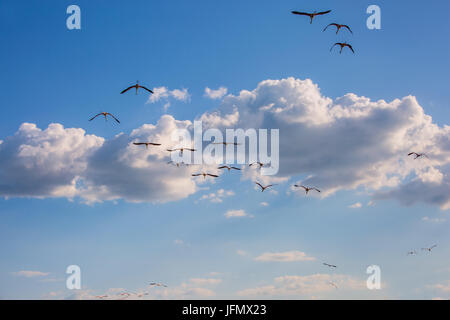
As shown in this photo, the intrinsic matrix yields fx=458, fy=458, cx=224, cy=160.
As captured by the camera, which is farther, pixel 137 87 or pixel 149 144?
pixel 149 144
